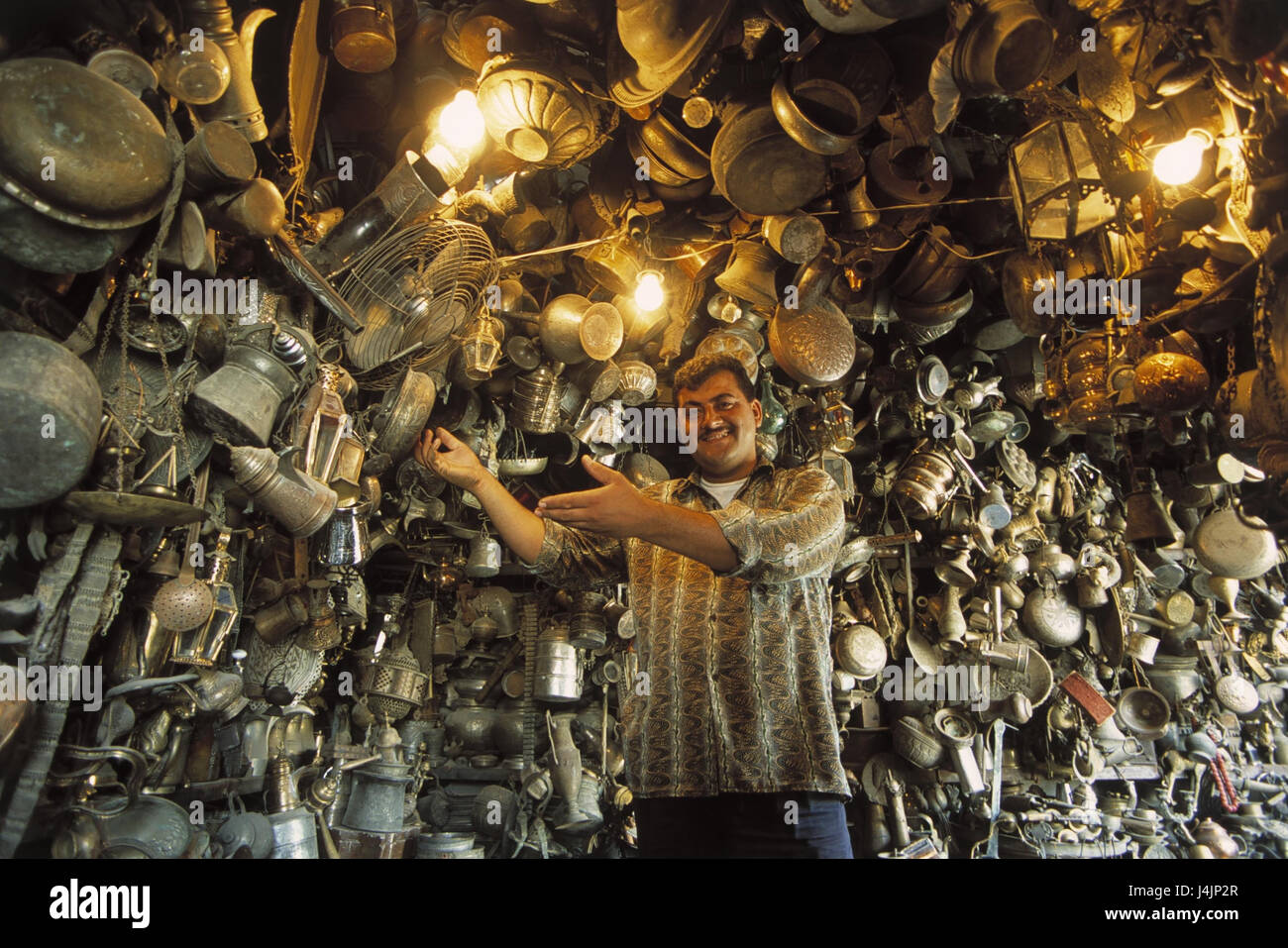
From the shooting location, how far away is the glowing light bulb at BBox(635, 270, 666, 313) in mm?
2854

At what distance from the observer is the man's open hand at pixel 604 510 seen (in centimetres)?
142

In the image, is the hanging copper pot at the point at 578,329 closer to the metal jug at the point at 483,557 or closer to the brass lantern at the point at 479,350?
the brass lantern at the point at 479,350

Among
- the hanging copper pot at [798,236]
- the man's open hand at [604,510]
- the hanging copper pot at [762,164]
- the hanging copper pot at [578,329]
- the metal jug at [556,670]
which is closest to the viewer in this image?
the man's open hand at [604,510]

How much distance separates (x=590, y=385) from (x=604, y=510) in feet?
5.65

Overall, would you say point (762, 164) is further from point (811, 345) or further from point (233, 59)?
point (233, 59)

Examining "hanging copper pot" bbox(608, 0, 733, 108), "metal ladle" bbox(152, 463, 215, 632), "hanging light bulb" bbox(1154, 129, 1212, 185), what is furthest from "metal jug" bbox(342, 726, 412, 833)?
"hanging light bulb" bbox(1154, 129, 1212, 185)

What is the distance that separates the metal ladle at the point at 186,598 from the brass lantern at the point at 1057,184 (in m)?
2.95

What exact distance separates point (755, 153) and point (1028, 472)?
8.84 ft

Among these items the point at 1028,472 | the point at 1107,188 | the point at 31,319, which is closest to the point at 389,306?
the point at 31,319

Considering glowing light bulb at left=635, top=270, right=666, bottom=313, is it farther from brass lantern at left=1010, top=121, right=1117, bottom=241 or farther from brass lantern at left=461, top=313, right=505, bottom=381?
brass lantern at left=1010, top=121, right=1117, bottom=241

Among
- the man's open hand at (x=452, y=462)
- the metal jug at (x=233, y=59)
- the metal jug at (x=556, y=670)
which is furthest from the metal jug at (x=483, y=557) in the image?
the metal jug at (x=233, y=59)

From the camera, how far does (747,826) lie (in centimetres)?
150

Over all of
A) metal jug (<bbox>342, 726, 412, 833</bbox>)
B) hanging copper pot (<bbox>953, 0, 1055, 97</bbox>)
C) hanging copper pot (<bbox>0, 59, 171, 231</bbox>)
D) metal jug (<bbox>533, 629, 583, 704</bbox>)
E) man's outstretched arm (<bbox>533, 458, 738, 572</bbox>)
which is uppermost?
hanging copper pot (<bbox>953, 0, 1055, 97</bbox>)

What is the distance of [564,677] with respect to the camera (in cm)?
308
